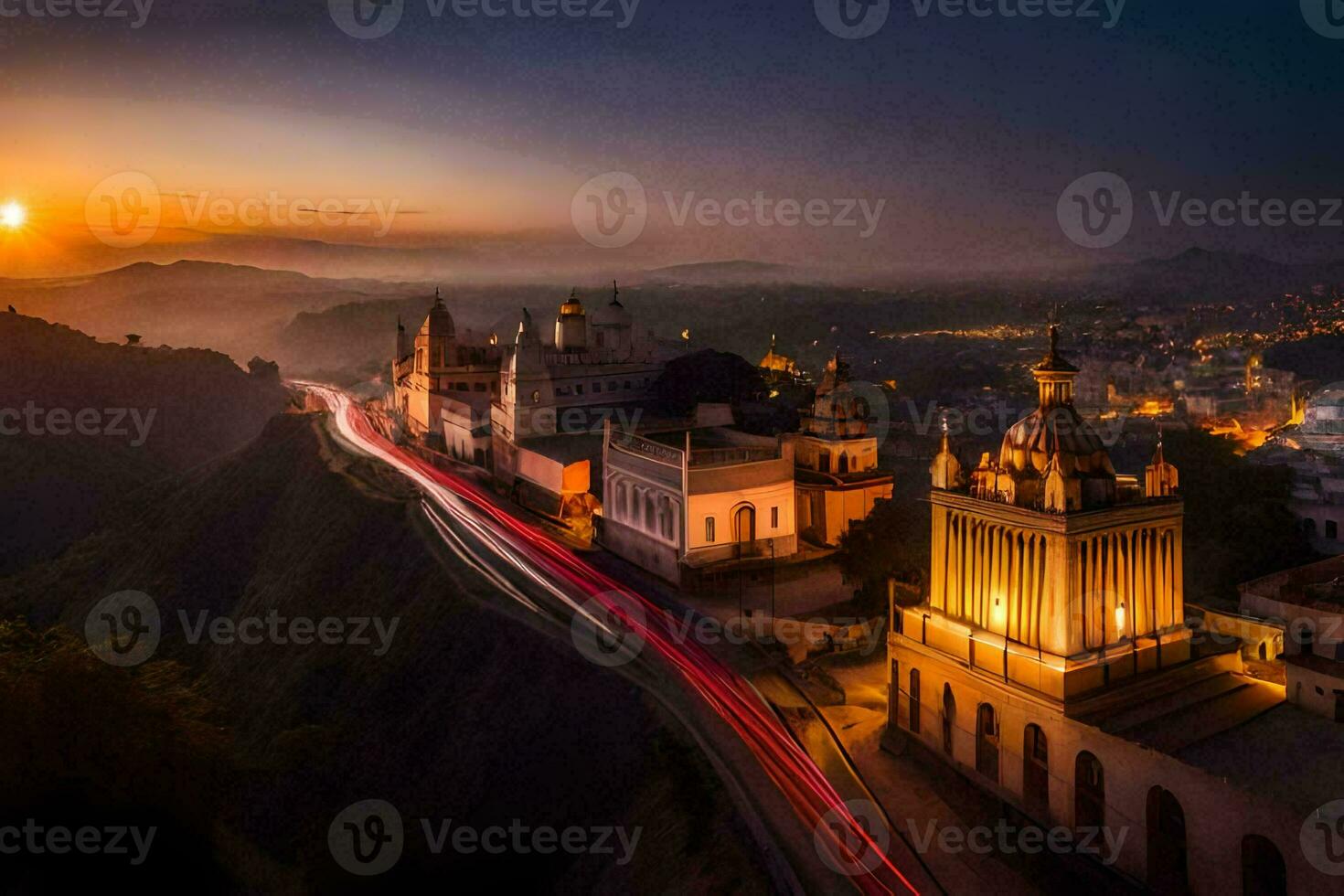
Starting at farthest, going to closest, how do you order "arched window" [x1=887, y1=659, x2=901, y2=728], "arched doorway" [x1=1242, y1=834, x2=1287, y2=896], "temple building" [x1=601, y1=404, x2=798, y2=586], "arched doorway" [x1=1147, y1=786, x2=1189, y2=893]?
1. "temple building" [x1=601, y1=404, x2=798, y2=586]
2. "arched window" [x1=887, y1=659, x2=901, y2=728]
3. "arched doorway" [x1=1147, y1=786, x2=1189, y2=893]
4. "arched doorway" [x1=1242, y1=834, x2=1287, y2=896]

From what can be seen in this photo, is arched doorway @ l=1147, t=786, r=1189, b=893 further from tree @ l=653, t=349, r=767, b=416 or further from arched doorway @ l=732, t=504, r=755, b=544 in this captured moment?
tree @ l=653, t=349, r=767, b=416

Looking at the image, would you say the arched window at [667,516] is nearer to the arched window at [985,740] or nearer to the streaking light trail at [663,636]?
the streaking light trail at [663,636]

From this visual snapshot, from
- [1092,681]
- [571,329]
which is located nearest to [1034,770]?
[1092,681]

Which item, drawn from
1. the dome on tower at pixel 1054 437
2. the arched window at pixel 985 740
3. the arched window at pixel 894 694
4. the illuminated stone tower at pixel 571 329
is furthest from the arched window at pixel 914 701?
the illuminated stone tower at pixel 571 329

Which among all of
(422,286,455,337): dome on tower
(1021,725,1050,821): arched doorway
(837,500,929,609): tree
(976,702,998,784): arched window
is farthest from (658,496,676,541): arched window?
(422,286,455,337): dome on tower

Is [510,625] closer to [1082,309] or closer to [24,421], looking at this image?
[24,421]

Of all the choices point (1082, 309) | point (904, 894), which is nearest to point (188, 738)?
point (904, 894)

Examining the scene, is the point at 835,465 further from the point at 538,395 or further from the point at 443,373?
the point at 443,373
